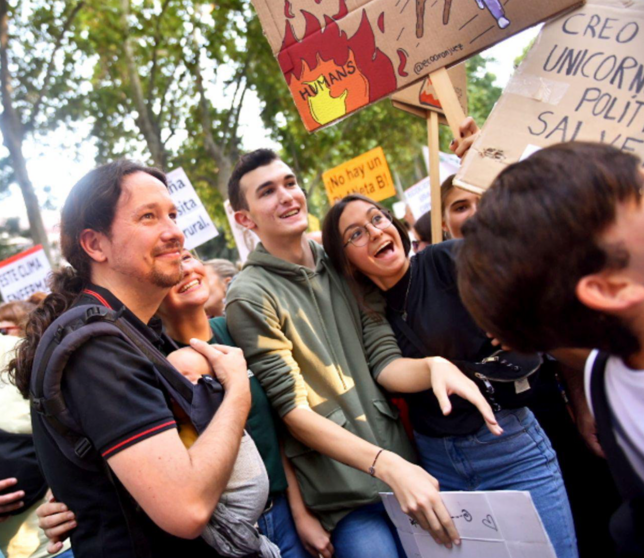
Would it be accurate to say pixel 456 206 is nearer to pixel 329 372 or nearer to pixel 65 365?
pixel 329 372

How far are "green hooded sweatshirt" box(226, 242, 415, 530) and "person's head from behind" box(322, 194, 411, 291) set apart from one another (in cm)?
13

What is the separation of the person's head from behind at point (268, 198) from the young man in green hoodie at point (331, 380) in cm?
16

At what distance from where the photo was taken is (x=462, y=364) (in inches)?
79.5

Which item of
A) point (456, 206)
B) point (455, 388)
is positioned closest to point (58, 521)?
point (455, 388)

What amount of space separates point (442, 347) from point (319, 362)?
0.47 meters

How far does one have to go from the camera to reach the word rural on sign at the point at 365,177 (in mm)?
7754

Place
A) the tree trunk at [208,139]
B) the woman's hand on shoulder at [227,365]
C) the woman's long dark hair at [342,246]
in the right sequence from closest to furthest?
the woman's hand on shoulder at [227,365] < the woman's long dark hair at [342,246] < the tree trunk at [208,139]

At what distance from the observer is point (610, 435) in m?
1.10

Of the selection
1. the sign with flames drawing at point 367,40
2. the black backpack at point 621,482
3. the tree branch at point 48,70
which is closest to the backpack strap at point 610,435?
the black backpack at point 621,482

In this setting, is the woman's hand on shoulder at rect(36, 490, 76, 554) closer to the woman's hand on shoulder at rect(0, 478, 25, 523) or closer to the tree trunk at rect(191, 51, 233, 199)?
the woman's hand on shoulder at rect(0, 478, 25, 523)

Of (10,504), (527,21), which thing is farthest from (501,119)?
(10,504)

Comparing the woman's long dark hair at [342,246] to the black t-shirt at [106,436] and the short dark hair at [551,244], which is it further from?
the short dark hair at [551,244]

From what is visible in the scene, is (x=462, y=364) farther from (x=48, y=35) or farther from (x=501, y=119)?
(x=48, y=35)

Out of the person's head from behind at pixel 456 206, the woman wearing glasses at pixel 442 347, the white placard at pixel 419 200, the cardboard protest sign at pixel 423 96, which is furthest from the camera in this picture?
the white placard at pixel 419 200
